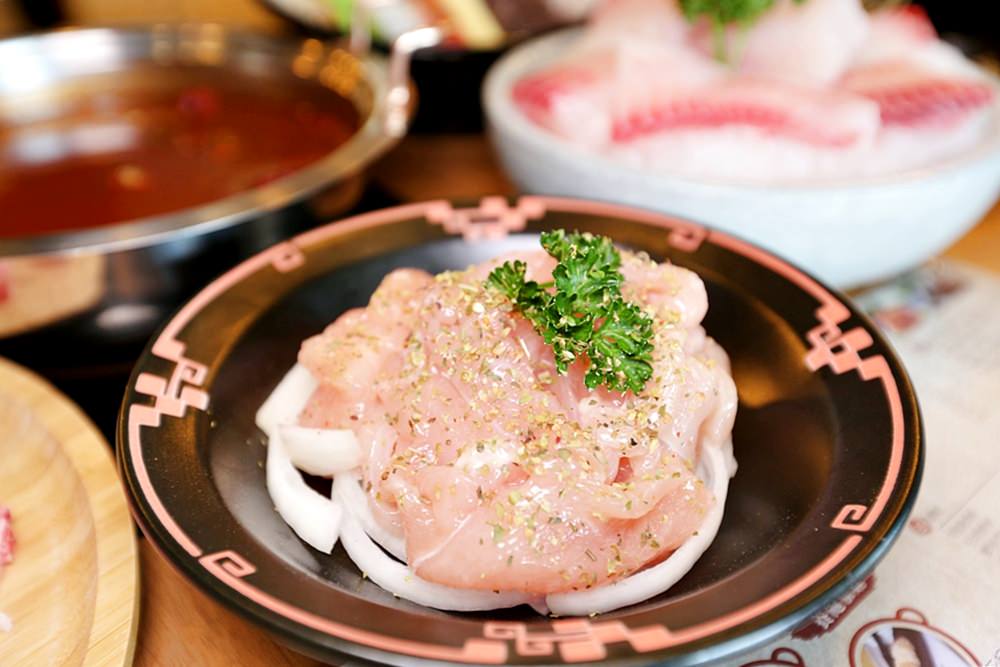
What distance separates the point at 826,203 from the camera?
73.4 inches

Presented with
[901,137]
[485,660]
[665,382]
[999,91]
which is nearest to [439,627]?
[485,660]

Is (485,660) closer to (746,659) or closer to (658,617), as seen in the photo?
(658,617)

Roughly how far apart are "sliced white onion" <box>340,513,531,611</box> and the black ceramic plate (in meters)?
0.02

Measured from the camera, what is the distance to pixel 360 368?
1.42m

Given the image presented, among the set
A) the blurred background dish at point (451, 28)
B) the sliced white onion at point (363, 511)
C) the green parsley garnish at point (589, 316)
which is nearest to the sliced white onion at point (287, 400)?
the sliced white onion at point (363, 511)

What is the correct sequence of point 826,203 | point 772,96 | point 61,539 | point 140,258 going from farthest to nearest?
point 772,96 < point 826,203 < point 140,258 < point 61,539

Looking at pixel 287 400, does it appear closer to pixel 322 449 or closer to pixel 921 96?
pixel 322 449

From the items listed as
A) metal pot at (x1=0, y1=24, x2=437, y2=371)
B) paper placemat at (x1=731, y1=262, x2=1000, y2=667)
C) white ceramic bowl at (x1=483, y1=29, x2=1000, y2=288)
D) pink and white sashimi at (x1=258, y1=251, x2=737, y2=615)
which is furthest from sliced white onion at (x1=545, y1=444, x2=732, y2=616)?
metal pot at (x1=0, y1=24, x2=437, y2=371)

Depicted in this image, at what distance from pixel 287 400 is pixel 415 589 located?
1.52ft

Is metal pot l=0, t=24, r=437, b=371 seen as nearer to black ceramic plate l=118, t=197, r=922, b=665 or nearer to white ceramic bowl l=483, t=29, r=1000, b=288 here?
black ceramic plate l=118, t=197, r=922, b=665

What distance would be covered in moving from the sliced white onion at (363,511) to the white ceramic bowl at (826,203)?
979 millimetres

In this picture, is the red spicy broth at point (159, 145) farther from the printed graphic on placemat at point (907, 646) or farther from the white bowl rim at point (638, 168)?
the printed graphic on placemat at point (907, 646)

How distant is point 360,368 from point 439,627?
52 centimetres

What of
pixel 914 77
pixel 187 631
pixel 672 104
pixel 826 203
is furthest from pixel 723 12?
pixel 187 631
